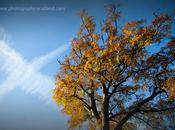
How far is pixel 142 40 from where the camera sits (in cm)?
2055

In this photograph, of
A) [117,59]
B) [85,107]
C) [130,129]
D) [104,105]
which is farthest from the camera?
[130,129]

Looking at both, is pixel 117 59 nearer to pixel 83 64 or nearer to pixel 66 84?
pixel 83 64

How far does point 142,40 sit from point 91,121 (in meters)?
9.91

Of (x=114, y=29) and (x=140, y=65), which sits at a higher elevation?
(x=114, y=29)

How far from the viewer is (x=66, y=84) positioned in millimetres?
22547

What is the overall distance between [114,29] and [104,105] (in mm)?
6888

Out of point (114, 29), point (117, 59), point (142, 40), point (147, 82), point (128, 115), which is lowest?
point (128, 115)

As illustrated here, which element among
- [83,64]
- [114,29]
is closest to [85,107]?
[83,64]

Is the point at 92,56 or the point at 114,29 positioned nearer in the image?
the point at 92,56

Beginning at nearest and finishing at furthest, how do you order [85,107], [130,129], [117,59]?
1. [117,59]
2. [85,107]
3. [130,129]

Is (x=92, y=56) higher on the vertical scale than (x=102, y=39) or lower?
lower

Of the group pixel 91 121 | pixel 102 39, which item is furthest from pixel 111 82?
pixel 91 121

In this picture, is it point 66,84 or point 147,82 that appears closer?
point 147,82

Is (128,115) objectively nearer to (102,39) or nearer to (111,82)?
(111,82)
